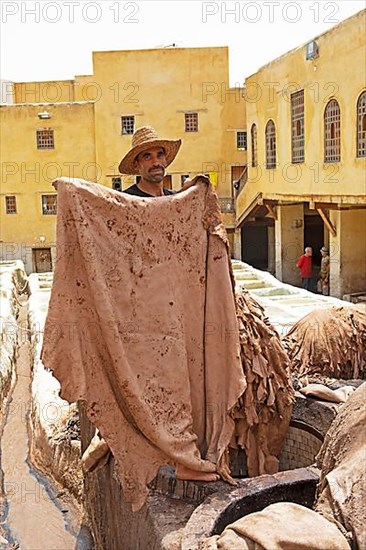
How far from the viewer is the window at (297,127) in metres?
16.5

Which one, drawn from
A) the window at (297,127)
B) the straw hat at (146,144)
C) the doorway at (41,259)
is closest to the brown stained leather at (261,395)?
the straw hat at (146,144)

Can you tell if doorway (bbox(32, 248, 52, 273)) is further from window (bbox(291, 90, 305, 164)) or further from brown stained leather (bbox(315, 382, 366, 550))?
brown stained leather (bbox(315, 382, 366, 550))

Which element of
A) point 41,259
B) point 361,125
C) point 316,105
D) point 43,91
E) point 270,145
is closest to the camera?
point 361,125

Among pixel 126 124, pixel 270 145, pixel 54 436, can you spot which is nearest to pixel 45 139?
pixel 126 124

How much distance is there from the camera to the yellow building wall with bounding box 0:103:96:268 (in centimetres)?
2506

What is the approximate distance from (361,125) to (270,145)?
572cm

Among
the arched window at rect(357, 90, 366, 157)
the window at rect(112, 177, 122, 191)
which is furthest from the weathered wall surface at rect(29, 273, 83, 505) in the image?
the window at rect(112, 177, 122, 191)

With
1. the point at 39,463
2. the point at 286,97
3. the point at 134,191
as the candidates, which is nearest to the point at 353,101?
the point at 286,97

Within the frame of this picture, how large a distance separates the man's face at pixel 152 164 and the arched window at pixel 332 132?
10891 mm

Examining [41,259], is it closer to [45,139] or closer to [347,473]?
[45,139]

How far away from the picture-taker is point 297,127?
1689 cm

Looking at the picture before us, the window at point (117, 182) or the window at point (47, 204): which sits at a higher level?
the window at point (117, 182)

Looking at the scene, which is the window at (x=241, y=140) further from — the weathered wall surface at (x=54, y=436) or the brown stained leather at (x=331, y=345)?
the brown stained leather at (x=331, y=345)

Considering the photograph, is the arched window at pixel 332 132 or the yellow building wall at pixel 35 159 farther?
the yellow building wall at pixel 35 159
